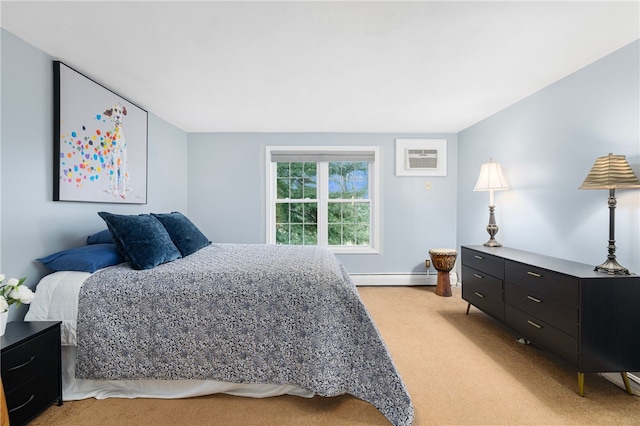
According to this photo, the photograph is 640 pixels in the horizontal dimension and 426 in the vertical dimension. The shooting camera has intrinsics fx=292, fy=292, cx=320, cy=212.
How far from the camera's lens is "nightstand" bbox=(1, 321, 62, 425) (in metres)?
1.43

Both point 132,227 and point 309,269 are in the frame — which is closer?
point 309,269

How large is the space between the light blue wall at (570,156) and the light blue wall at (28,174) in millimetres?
4031

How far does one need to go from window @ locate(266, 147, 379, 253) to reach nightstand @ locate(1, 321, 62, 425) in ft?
9.53

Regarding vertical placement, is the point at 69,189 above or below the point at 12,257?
above

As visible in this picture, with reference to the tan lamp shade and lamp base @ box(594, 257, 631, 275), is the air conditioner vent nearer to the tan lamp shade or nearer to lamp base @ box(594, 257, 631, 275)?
the tan lamp shade

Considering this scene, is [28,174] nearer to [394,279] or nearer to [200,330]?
[200,330]

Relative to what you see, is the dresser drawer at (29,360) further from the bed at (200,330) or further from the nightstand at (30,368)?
the bed at (200,330)

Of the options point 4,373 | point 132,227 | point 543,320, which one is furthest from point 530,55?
point 4,373

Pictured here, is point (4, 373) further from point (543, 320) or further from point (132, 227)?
point (543, 320)

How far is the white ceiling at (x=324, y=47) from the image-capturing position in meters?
1.64

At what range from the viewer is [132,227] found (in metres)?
2.12

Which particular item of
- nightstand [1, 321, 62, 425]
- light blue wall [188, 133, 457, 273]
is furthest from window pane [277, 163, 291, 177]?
nightstand [1, 321, 62, 425]

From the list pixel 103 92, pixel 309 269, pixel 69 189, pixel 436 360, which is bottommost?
pixel 436 360

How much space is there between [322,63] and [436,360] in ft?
8.09
